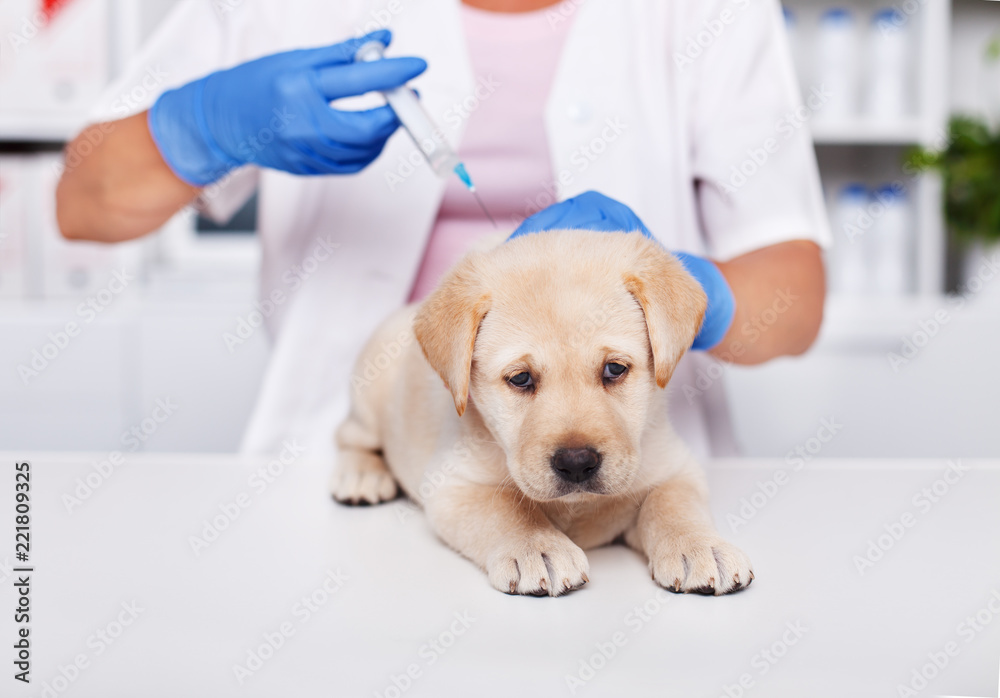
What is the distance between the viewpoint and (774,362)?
7.30 ft

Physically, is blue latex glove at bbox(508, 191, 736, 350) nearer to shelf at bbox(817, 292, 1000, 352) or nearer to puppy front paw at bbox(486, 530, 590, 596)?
puppy front paw at bbox(486, 530, 590, 596)

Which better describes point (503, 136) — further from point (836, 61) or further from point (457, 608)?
point (836, 61)

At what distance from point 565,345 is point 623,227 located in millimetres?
267

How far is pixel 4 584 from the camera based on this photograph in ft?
2.48

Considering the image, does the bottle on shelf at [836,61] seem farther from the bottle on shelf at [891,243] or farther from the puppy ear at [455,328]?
the puppy ear at [455,328]

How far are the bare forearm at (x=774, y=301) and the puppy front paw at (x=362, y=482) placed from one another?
1.64 feet

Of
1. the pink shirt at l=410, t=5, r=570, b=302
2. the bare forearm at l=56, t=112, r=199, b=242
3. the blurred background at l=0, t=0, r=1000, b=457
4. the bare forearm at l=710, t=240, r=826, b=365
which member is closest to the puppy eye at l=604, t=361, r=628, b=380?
the bare forearm at l=710, t=240, r=826, b=365

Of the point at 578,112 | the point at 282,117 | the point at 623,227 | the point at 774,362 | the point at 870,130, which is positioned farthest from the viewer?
the point at 870,130

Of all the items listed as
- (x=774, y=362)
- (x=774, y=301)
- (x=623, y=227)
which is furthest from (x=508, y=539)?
(x=774, y=362)

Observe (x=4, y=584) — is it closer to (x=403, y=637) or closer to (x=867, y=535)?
(x=403, y=637)

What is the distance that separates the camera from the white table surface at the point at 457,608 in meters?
0.59

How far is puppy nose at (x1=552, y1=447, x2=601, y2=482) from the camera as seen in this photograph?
0.73 m

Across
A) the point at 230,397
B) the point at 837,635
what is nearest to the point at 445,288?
the point at 837,635

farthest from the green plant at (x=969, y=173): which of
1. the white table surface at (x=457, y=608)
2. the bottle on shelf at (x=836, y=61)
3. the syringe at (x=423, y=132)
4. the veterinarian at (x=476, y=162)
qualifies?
the syringe at (x=423, y=132)
